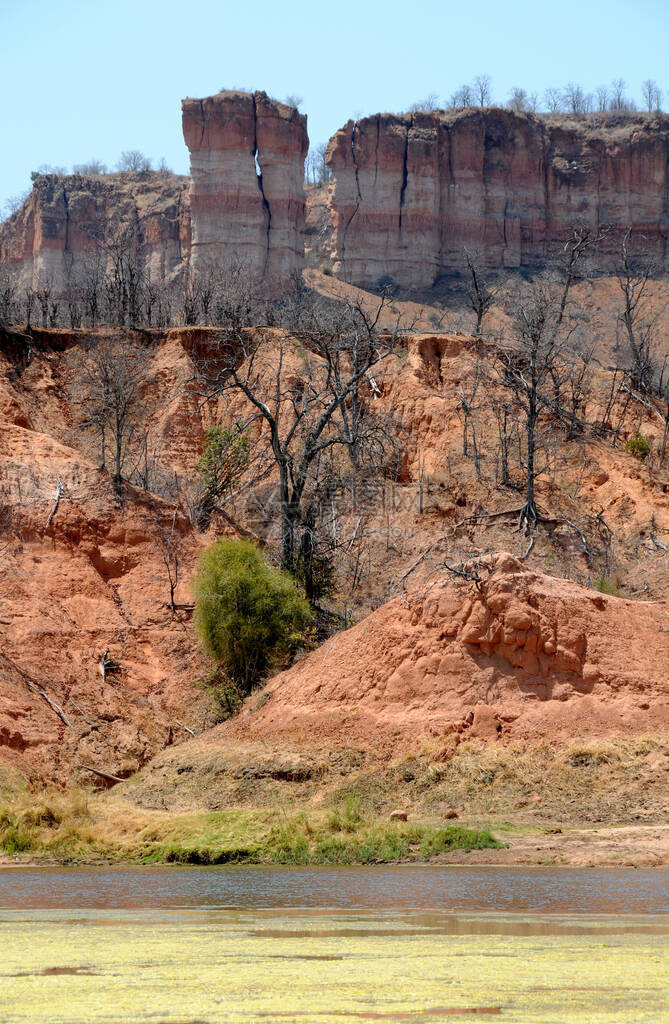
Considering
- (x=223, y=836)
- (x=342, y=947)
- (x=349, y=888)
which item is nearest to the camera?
(x=342, y=947)

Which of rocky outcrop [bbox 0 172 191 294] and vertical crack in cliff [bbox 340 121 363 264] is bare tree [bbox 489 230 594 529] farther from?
rocky outcrop [bbox 0 172 191 294]

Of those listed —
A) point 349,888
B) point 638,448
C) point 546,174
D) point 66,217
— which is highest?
point 546,174

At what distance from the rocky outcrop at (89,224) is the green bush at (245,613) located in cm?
5786

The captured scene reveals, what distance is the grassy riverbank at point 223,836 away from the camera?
1775 cm

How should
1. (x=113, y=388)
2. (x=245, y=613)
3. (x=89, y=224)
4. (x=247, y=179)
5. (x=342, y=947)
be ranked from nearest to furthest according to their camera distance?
(x=342, y=947), (x=245, y=613), (x=113, y=388), (x=247, y=179), (x=89, y=224)

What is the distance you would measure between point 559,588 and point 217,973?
1452 cm

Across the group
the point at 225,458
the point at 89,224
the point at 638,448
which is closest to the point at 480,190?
the point at 89,224

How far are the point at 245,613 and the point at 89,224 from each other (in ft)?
221

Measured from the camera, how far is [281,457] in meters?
29.2

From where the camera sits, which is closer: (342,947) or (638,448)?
(342,947)

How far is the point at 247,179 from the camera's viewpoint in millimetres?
77062

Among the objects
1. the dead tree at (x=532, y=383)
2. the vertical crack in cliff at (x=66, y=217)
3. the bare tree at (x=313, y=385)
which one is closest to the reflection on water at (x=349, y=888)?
the bare tree at (x=313, y=385)

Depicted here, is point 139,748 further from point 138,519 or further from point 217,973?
point 217,973

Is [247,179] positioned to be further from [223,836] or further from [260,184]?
[223,836]
